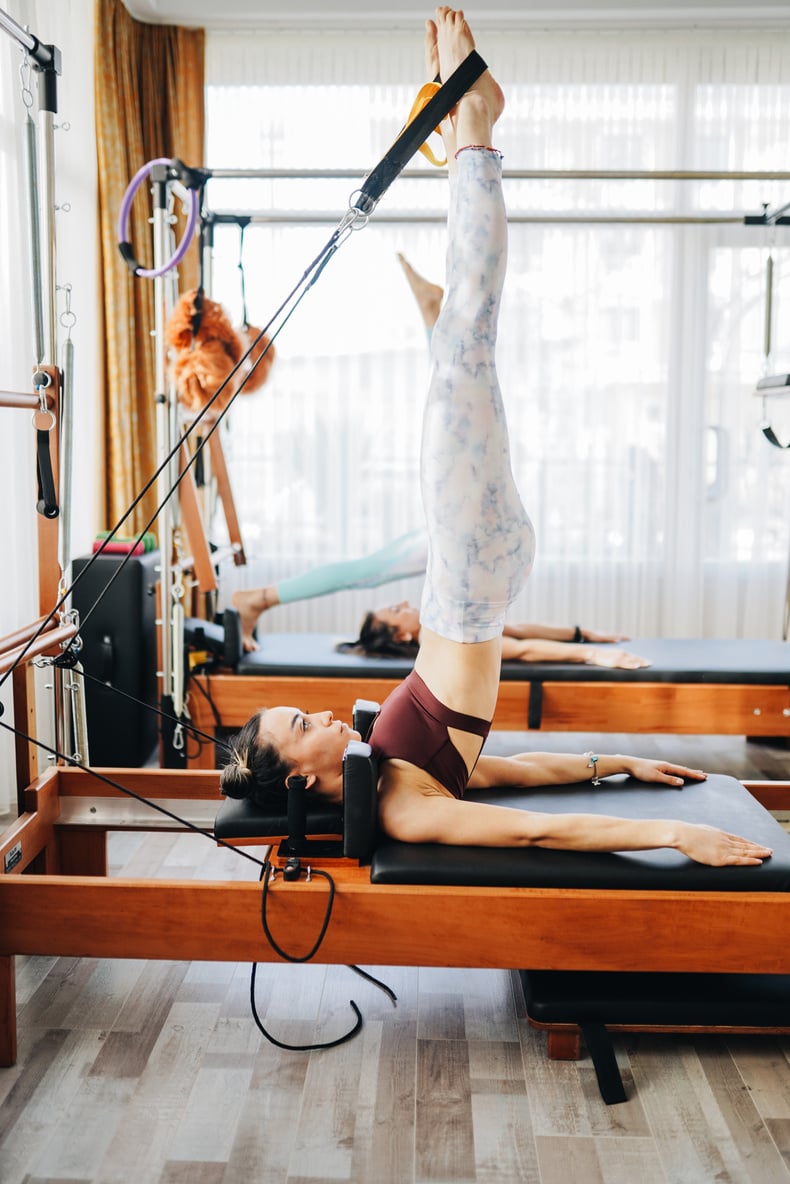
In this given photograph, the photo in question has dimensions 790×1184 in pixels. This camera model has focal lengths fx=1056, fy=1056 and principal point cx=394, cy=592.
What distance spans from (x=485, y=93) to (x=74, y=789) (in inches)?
71.9

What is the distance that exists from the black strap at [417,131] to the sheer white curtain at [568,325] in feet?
9.98

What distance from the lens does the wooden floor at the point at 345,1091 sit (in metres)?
1.78

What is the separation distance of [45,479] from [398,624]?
1759mm

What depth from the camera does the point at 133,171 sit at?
15.4ft

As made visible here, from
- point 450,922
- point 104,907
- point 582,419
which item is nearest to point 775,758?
point 582,419

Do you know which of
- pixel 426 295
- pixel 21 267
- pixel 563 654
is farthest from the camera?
pixel 563 654

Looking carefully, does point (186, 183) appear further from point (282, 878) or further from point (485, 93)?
point (282, 878)

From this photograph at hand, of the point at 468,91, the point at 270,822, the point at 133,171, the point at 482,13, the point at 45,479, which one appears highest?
the point at 482,13

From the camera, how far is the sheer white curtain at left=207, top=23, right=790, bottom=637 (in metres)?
4.91

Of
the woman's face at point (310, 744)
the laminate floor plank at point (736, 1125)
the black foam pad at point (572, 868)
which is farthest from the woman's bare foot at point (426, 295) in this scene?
the laminate floor plank at point (736, 1125)

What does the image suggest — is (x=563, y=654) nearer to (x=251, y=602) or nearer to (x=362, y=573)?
(x=362, y=573)

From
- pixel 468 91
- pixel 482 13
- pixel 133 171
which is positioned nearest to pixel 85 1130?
pixel 468 91

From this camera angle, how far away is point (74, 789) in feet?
8.54

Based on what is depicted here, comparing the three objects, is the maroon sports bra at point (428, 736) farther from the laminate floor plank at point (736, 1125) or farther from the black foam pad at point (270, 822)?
the laminate floor plank at point (736, 1125)
